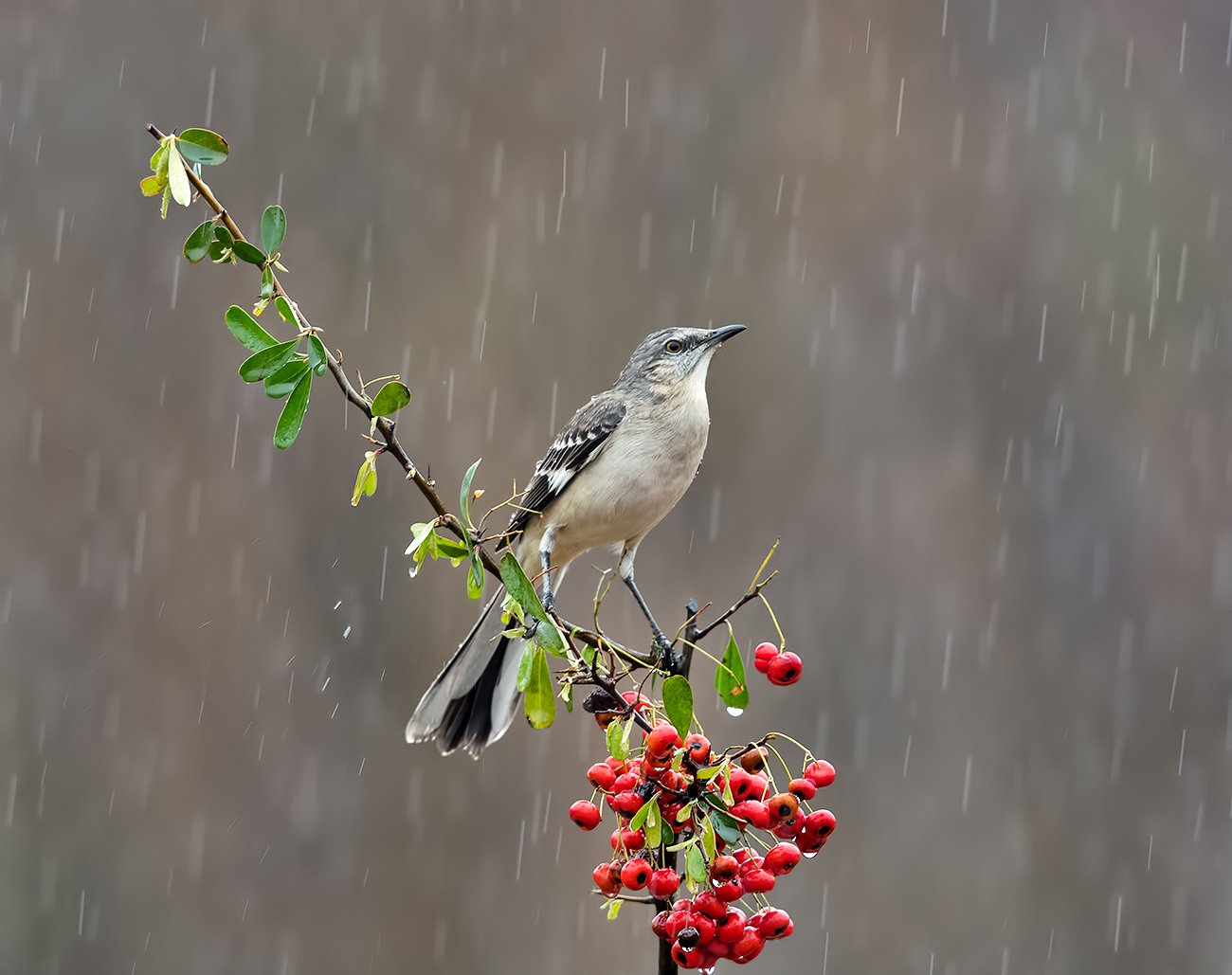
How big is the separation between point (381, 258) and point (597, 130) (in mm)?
2828

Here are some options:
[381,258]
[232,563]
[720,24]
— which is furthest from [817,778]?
[720,24]

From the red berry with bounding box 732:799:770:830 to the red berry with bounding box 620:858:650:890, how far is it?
0.21 meters

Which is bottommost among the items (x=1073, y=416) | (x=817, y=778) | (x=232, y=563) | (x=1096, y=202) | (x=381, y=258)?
(x=817, y=778)

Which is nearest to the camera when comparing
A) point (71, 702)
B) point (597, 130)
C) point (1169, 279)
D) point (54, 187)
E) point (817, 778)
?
point (817, 778)

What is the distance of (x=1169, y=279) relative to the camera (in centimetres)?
1154

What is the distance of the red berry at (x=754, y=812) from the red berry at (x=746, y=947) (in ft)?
0.73

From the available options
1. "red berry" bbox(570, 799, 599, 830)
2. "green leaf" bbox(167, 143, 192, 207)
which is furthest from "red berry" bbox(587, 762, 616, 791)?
"green leaf" bbox(167, 143, 192, 207)

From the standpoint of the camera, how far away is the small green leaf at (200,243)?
2.17 meters

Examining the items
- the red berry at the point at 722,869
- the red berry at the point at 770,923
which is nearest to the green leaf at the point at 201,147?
the red berry at the point at 722,869

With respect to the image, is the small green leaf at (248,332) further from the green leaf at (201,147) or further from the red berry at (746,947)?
the red berry at (746,947)

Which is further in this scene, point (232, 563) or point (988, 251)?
point (988, 251)

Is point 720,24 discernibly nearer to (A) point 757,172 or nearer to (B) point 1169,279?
(A) point 757,172

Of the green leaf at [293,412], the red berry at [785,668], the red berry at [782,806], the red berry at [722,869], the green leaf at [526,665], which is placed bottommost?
the red berry at [722,869]

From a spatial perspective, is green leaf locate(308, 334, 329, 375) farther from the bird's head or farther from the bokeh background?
the bokeh background
